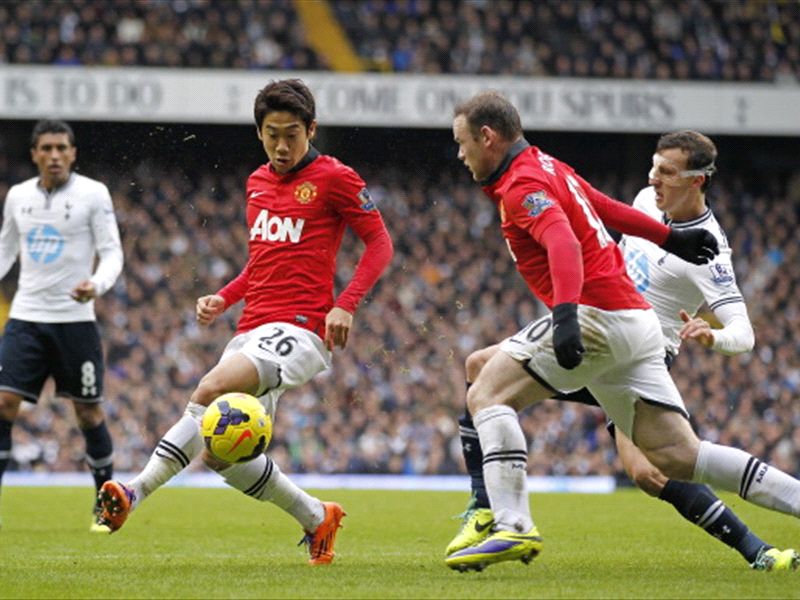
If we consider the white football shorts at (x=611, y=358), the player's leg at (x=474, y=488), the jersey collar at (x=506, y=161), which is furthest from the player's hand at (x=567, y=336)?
the player's leg at (x=474, y=488)

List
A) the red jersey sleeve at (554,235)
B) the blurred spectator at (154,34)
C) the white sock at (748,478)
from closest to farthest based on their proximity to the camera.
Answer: the red jersey sleeve at (554,235), the white sock at (748,478), the blurred spectator at (154,34)

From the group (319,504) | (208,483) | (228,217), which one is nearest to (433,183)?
(228,217)

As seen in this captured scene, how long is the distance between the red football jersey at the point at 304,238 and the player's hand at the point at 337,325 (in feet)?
0.92

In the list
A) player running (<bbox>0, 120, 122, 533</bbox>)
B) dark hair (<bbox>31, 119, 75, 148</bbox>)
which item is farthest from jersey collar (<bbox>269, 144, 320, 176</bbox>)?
dark hair (<bbox>31, 119, 75, 148</bbox>)

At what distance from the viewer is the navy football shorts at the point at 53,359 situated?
970cm

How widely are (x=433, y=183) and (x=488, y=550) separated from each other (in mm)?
19458

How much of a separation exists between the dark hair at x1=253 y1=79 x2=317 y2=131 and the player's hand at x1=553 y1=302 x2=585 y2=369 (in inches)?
74.3

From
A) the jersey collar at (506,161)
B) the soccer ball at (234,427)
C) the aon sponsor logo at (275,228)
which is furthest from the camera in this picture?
the aon sponsor logo at (275,228)

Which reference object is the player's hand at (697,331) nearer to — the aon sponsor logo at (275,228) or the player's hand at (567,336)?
the player's hand at (567,336)

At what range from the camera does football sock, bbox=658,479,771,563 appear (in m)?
7.02

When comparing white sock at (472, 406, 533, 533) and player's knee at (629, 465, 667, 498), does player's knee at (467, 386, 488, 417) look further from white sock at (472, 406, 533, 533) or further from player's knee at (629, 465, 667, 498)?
player's knee at (629, 465, 667, 498)

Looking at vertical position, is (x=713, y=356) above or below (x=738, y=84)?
below

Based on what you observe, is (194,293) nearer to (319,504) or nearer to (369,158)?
(369,158)

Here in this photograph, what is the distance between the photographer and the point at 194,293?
23531 millimetres
